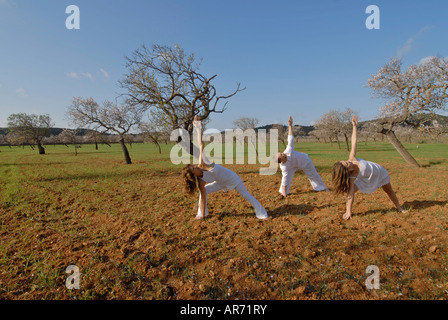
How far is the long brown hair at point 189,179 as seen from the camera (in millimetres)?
4254

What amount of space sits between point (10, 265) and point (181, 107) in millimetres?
10146

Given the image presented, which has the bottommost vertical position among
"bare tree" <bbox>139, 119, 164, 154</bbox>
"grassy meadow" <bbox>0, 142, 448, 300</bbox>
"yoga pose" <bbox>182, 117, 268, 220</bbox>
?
"grassy meadow" <bbox>0, 142, 448, 300</bbox>

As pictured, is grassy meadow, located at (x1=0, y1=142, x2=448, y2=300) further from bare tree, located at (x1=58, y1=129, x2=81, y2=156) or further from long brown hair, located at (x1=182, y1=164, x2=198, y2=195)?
bare tree, located at (x1=58, y1=129, x2=81, y2=156)

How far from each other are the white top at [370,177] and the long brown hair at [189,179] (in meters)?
3.73

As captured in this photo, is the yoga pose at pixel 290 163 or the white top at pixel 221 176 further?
the yoga pose at pixel 290 163

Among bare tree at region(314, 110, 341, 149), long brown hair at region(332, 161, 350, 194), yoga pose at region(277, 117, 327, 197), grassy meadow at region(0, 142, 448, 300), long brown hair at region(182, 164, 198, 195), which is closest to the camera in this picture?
grassy meadow at region(0, 142, 448, 300)

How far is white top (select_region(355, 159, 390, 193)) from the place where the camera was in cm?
426

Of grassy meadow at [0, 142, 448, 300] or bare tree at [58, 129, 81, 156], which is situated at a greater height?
bare tree at [58, 129, 81, 156]

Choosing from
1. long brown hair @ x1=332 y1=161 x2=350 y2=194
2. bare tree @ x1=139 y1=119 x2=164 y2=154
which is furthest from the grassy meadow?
bare tree @ x1=139 y1=119 x2=164 y2=154

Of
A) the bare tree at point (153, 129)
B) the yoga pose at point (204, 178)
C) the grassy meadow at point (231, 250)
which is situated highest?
the bare tree at point (153, 129)

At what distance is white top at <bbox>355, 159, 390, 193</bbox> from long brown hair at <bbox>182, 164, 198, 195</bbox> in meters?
3.73

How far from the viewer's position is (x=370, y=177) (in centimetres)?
428

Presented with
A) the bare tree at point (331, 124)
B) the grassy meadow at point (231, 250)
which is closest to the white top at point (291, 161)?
the grassy meadow at point (231, 250)

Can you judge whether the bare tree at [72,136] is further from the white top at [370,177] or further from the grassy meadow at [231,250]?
the white top at [370,177]
